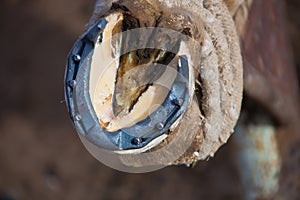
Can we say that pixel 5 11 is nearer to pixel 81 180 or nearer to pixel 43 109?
pixel 43 109

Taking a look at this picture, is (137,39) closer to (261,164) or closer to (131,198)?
(261,164)

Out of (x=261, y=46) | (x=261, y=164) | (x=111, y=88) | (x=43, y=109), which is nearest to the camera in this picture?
(x=111, y=88)

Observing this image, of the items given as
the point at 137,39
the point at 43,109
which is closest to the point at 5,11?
the point at 43,109

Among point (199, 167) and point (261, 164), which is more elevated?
point (261, 164)

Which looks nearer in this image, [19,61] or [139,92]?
[139,92]

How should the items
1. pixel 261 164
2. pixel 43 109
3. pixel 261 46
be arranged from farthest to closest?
pixel 43 109
pixel 261 164
pixel 261 46

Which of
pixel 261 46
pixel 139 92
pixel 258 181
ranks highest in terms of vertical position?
pixel 139 92
